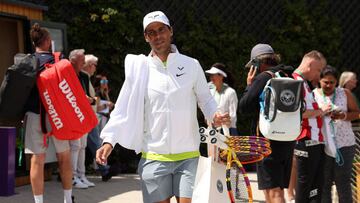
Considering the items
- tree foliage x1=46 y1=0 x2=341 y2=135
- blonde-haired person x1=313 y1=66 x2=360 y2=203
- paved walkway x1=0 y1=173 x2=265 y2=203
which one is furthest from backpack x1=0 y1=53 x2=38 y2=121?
tree foliage x1=46 y1=0 x2=341 y2=135

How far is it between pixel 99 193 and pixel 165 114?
14.8ft

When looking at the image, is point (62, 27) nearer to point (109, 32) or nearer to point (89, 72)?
point (89, 72)

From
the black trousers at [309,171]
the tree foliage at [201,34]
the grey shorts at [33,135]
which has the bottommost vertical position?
the black trousers at [309,171]

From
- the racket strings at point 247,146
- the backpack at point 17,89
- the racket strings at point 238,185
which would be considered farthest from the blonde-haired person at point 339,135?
the backpack at point 17,89

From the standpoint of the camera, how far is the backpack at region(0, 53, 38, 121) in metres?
6.18

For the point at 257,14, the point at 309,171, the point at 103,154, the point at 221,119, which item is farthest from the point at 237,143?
the point at 257,14

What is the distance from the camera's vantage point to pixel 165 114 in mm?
4117

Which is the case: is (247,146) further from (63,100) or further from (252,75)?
(63,100)

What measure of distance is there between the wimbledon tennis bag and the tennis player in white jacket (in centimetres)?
222

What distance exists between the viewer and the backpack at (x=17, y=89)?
618 cm

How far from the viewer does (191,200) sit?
4.06 meters

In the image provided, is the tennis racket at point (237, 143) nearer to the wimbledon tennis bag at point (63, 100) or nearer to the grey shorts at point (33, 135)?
the wimbledon tennis bag at point (63, 100)

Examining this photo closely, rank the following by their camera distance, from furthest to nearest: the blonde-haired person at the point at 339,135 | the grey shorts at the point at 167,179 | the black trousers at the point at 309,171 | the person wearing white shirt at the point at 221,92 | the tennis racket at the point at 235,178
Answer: the person wearing white shirt at the point at 221,92 → the blonde-haired person at the point at 339,135 → the black trousers at the point at 309,171 → the grey shorts at the point at 167,179 → the tennis racket at the point at 235,178

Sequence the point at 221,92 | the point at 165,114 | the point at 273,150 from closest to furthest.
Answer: the point at 165,114 → the point at 273,150 → the point at 221,92
